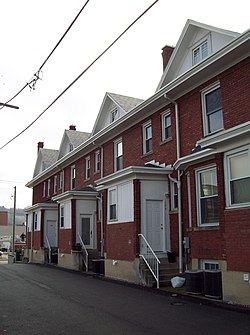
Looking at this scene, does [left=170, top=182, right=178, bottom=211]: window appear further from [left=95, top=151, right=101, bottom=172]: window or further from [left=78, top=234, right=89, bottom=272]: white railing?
[left=95, top=151, right=101, bottom=172]: window

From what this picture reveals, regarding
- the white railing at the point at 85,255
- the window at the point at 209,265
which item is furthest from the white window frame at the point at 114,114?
the window at the point at 209,265

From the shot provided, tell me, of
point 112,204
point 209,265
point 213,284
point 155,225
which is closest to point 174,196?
point 155,225

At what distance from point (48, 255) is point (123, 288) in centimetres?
1546

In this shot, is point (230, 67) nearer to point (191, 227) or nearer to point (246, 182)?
point (246, 182)

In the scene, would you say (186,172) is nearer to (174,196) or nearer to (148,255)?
(174,196)

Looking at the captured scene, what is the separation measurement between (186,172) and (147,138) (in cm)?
413

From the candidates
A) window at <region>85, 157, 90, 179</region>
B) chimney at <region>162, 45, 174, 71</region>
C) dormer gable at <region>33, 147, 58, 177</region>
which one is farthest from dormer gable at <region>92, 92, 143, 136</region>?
dormer gable at <region>33, 147, 58, 177</region>

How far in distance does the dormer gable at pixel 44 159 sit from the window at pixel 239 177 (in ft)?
88.0

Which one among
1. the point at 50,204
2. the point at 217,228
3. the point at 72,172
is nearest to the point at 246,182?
the point at 217,228

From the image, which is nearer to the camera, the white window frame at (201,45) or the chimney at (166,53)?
the white window frame at (201,45)

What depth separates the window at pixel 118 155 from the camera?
2102 cm

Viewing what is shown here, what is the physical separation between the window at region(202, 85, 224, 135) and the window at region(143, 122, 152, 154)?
3.98 metres

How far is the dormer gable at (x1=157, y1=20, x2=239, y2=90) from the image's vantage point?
14.7 m

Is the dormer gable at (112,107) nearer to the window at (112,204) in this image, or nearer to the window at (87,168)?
the window at (87,168)
